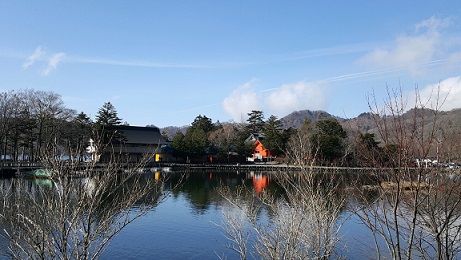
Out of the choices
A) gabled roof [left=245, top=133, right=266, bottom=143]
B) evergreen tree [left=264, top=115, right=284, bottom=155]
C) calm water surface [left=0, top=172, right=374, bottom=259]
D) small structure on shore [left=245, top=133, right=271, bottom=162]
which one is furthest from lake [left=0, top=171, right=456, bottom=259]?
gabled roof [left=245, top=133, right=266, bottom=143]

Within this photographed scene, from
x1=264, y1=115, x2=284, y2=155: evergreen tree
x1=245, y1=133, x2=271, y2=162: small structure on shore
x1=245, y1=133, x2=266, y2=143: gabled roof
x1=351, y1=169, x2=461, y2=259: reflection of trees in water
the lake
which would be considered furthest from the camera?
x1=245, y1=133, x2=266, y2=143: gabled roof

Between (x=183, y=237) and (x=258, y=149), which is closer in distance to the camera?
(x=183, y=237)

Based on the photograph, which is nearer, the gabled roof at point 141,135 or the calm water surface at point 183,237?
the calm water surface at point 183,237

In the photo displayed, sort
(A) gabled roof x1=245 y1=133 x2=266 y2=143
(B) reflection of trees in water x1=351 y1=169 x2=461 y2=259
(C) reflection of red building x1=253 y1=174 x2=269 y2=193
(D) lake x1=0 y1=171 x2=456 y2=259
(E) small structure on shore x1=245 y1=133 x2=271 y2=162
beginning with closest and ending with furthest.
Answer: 1. (B) reflection of trees in water x1=351 y1=169 x2=461 y2=259
2. (D) lake x1=0 y1=171 x2=456 y2=259
3. (C) reflection of red building x1=253 y1=174 x2=269 y2=193
4. (E) small structure on shore x1=245 y1=133 x2=271 y2=162
5. (A) gabled roof x1=245 y1=133 x2=266 y2=143

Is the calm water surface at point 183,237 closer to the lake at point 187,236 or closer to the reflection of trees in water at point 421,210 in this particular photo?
the lake at point 187,236

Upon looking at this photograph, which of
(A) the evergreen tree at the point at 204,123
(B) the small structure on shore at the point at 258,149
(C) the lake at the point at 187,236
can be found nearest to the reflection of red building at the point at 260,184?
(C) the lake at the point at 187,236

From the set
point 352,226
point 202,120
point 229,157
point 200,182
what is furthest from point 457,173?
point 202,120

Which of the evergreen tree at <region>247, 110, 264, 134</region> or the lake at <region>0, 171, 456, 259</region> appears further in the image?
the evergreen tree at <region>247, 110, 264, 134</region>

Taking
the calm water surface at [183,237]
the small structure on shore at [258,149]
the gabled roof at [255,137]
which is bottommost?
the calm water surface at [183,237]

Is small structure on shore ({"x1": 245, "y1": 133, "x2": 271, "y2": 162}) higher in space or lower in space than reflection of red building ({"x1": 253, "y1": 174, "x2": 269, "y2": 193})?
higher

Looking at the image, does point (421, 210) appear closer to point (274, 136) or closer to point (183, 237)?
point (183, 237)

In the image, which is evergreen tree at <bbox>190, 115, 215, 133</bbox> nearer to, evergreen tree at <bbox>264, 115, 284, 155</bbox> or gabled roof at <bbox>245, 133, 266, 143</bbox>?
gabled roof at <bbox>245, 133, 266, 143</bbox>

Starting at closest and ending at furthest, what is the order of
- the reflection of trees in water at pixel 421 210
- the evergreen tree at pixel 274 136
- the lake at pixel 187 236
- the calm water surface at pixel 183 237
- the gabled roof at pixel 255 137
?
the reflection of trees in water at pixel 421 210
the lake at pixel 187 236
the calm water surface at pixel 183 237
the evergreen tree at pixel 274 136
the gabled roof at pixel 255 137

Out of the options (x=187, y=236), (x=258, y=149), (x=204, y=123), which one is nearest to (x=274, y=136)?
(x=258, y=149)
